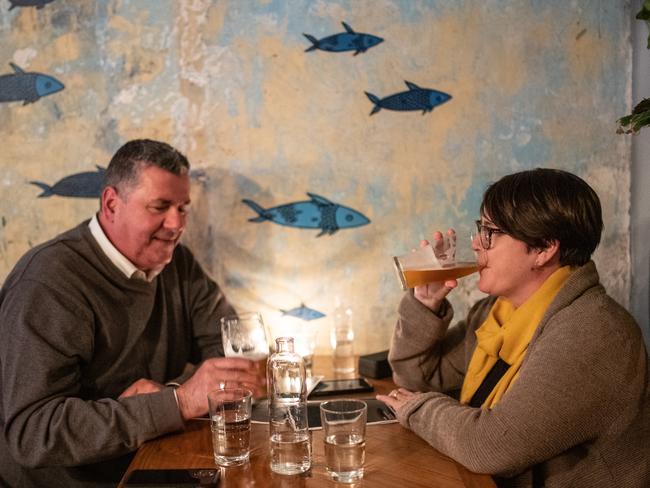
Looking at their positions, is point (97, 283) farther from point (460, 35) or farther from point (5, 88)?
point (460, 35)

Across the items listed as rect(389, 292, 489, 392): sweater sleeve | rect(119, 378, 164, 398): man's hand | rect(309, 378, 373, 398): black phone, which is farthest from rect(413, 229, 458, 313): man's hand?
rect(119, 378, 164, 398): man's hand

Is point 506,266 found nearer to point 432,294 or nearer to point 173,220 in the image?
point 432,294

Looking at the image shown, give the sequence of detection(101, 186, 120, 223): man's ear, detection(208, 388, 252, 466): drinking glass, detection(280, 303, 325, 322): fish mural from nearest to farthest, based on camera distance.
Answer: detection(208, 388, 252, 466): drinking glass, detection(101, 186, 120, 223): man's ear, detection(280, 303, 325, 322): fish mural

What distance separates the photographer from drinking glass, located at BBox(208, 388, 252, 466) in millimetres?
1390

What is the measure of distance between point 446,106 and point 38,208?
5.35 feet

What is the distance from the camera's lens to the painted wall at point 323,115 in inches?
96.0

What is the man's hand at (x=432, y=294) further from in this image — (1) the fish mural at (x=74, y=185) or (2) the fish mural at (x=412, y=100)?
(1) the fish mural at (x=74, y=185)

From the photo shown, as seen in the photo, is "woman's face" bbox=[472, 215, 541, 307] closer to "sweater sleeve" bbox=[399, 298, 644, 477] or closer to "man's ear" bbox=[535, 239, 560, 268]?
"man's ear" bbox=[535, 239, 560, 268]

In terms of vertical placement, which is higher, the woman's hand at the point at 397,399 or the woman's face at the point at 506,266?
the woman's face at the point at 506,266

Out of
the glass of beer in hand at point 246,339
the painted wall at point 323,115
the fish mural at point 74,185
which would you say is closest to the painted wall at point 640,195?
the painted wall at point 323,115

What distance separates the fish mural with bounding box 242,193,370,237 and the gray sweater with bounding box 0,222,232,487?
361 mm

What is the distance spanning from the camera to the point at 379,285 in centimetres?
253

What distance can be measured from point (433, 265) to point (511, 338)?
0.95 feet

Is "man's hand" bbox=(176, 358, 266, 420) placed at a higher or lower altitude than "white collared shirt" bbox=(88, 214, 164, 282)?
lower
